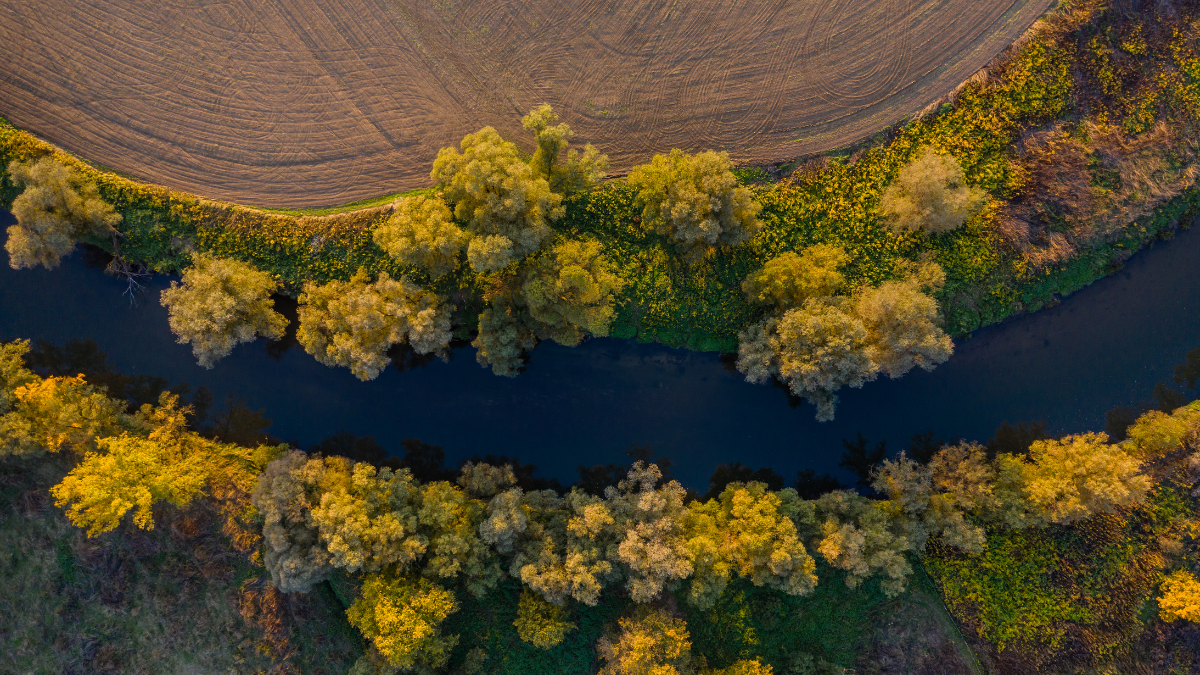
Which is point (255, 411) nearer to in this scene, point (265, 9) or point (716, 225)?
point (265, 9)

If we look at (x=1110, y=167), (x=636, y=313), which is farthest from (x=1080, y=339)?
(x=636, y=313)

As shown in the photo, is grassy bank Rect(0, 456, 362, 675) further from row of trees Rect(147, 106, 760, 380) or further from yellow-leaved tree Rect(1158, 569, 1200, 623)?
yellow-leaved tree Rect(1158, 569, 1200, 623)

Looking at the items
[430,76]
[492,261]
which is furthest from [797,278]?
[430,76]

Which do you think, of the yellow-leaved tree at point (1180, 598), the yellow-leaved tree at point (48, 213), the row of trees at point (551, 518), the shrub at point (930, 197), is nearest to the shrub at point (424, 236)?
the row of trees at point (551, 518)

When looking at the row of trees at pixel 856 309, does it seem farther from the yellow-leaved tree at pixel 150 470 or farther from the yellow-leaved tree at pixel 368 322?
the yellow-leaved tree at pixel 150 470

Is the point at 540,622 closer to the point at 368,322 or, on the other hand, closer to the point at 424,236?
the point at 368,322

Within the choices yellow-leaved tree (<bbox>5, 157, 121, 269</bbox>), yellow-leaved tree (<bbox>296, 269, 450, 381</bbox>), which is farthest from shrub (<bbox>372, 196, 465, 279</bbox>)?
yellow-leaved tree (<bbox>5, 157, 121, 269</bbox>)
